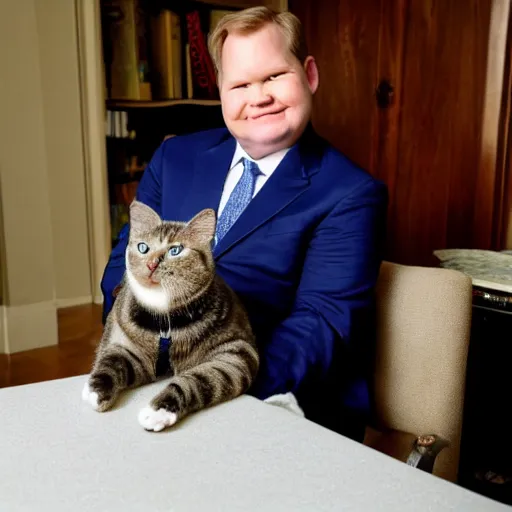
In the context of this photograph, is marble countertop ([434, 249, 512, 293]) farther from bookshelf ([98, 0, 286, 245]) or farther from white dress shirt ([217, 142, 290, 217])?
bookshelf ([98, 0, 286, 245])

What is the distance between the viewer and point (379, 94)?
2170 mm

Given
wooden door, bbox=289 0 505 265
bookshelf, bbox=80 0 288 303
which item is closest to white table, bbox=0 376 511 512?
wooden door, bbox=289 0 505 265

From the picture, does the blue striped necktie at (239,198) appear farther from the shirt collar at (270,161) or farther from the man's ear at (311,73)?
the man's ear at (311,73)

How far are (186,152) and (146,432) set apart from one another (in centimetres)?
52

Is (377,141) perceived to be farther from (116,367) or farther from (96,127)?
(116,367)

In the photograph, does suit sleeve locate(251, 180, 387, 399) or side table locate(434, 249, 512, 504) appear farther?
side table locate(434, 249, 512, 504)

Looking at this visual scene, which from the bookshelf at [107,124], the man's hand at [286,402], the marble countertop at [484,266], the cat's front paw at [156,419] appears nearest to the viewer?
the cat's front paw at [156,419]

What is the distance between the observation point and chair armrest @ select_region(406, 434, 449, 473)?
0.88m

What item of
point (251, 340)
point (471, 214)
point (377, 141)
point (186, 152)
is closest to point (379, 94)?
point (377, 141)

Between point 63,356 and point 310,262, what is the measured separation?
1855mm

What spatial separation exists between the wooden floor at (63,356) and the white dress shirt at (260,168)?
4.49ft

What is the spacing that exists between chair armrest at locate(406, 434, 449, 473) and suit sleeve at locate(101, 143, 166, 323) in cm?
49

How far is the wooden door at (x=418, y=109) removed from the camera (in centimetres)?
194

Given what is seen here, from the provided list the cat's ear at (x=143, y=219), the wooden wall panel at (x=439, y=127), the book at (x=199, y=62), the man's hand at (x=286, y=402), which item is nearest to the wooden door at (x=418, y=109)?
the wooden wall panel at (x=439, y=127)
